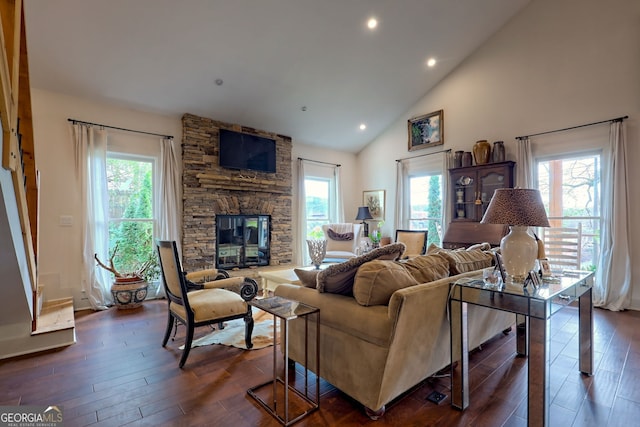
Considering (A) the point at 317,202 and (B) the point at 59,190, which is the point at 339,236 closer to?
(A) the point at 317,202

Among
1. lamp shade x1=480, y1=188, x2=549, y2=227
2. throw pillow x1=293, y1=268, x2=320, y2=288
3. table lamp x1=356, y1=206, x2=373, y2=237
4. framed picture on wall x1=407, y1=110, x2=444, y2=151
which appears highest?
framed picture on wall x1=407, y1=110, x2=444, y2=151

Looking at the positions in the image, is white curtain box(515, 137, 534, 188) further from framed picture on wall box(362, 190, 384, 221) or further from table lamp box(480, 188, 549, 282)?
table lamp box(480, 188, 549, 282)

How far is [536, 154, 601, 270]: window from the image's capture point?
436 cm

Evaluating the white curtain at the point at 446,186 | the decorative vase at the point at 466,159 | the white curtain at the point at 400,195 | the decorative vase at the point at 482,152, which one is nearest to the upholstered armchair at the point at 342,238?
the white curtain at the point at 400,195

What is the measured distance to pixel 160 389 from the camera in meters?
2.17

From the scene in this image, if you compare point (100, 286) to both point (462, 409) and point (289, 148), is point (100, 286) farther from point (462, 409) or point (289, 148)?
point (462, 409)

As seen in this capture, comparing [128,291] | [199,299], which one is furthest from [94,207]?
[199,299]

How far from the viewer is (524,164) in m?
4.76

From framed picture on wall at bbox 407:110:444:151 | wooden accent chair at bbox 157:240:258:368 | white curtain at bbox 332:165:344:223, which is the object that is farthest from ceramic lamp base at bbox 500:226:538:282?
white curtain at bbox 332:165:344:223

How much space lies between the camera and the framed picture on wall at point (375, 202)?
6.94 meters

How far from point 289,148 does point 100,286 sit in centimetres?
375

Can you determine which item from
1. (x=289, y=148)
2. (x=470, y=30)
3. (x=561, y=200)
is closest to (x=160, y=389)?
(x=289, y=148)

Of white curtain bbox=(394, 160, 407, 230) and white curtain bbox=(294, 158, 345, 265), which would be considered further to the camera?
white curtain bbox=(394, 160, 407, 230)

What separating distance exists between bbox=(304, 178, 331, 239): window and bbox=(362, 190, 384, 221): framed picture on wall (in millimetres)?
903
